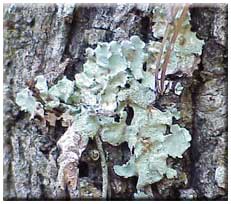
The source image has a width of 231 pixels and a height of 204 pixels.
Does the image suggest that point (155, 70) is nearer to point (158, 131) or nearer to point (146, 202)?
point (158, 131)

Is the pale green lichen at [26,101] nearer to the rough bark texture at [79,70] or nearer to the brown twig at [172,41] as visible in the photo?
the rough bark texture at [79,70]

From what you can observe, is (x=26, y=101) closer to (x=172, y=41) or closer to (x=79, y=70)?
(x=79, y=70)

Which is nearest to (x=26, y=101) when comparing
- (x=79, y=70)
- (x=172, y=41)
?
(x=79, y=70)

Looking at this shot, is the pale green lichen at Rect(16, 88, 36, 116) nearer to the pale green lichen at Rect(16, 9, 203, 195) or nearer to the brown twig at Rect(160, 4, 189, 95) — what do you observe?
the pale green lichen at Rect(16, 9, 203, 195)

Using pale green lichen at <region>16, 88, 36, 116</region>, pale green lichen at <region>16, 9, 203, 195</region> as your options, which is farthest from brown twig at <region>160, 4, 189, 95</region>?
pale green lichen at <region>16, 88, 36, 116</region>

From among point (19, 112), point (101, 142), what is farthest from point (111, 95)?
point (19, 112)

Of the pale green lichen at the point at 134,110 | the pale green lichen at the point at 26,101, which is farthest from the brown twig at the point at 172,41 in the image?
the pale green lichen at the point at 26,101
